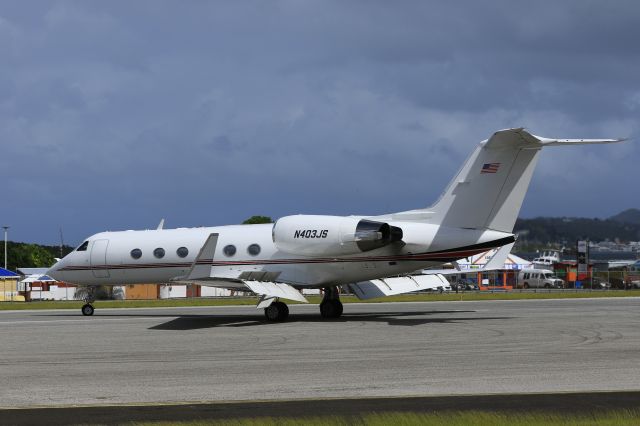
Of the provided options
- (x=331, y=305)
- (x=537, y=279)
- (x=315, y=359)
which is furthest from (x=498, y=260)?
(x=537, y=279)

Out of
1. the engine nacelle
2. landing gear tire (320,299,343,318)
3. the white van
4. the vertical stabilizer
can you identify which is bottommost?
the white van

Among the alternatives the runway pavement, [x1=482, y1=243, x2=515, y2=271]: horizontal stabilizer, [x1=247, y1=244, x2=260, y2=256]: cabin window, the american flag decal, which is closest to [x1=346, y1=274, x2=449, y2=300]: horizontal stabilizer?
the runway pavement

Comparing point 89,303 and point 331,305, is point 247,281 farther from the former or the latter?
point 89,303

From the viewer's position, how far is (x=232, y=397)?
39.3ft

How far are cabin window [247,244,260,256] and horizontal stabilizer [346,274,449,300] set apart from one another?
3265mm

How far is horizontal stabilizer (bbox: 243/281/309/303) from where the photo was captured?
2636 centimetres

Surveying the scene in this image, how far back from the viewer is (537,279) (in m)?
98.2

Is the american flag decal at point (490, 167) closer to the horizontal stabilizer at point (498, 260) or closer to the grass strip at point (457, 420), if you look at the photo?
the horizontal stabilizer at point (498, 260)

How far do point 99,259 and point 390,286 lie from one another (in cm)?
1130

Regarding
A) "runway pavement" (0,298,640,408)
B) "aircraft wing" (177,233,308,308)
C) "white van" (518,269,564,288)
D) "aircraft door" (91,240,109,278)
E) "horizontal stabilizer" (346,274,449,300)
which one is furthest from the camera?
"white van" (518,269,564,288)

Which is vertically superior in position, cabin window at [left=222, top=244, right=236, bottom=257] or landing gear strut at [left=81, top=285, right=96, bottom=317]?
cabin window at [left=222, top=244, right=236, bottom=257]

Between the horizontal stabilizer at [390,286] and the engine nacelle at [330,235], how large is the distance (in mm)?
2390

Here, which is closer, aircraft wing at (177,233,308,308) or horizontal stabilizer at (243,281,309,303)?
horizontal stabilizer at (243,281,309,303)

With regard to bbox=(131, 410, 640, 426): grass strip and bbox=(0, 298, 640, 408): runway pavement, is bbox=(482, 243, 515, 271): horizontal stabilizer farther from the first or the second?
bbox=(131, 410, 640, 426): grass strip
